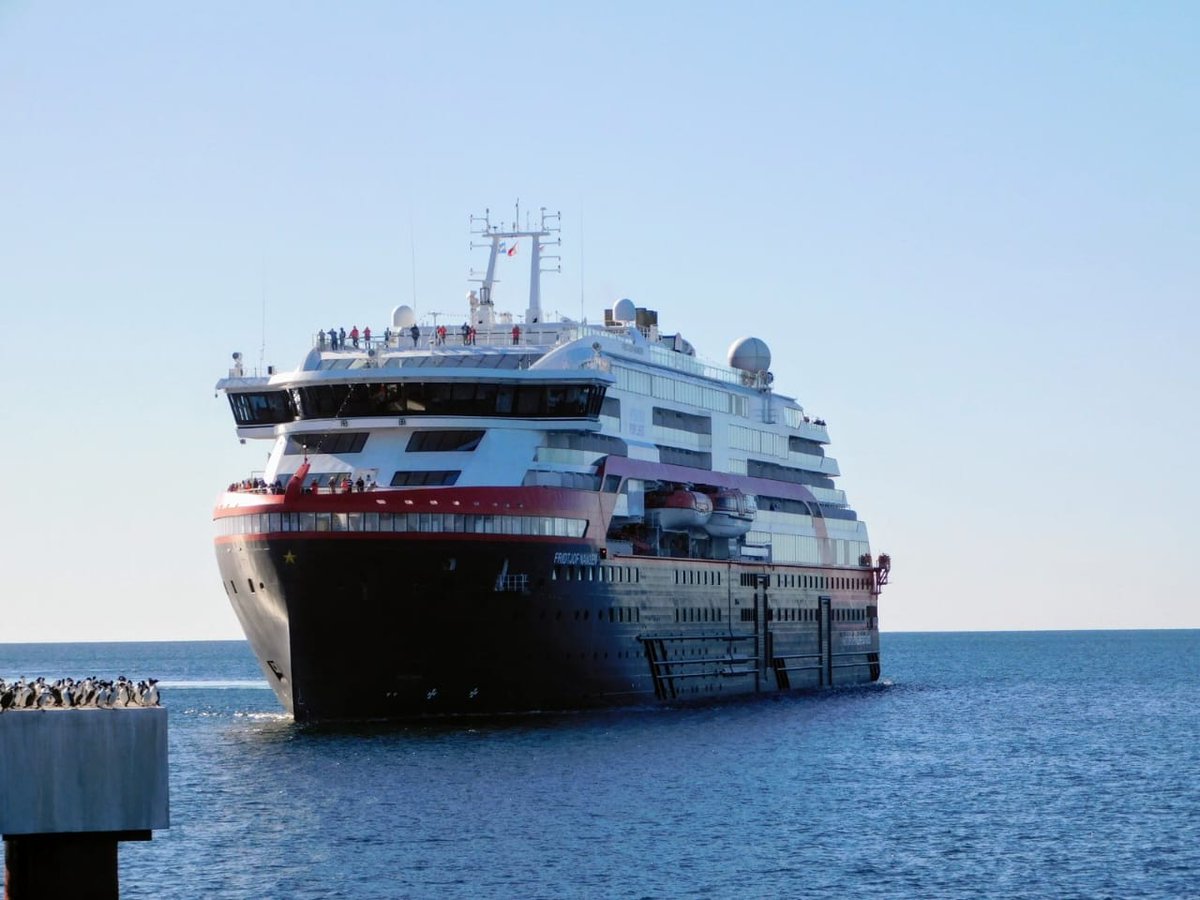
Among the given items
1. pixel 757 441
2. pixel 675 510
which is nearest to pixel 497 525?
pixel 675 510

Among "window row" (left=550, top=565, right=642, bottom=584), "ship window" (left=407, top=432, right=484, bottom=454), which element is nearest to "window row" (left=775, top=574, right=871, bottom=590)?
"window row" (left=550, top=565, right=642, bottom=584)

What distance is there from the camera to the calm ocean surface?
4516cm

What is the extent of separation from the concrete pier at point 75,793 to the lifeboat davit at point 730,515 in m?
52.9

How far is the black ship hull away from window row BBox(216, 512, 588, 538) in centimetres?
28

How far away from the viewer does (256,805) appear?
54.8 meters

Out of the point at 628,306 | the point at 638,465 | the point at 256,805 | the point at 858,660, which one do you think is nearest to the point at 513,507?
the point at 638,465

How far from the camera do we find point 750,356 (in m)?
101

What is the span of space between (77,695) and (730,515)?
174 feet

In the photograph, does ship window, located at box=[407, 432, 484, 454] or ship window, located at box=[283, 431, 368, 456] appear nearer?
ship window, located at box=[407, 432, 484, 454]

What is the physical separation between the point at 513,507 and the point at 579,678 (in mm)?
7201

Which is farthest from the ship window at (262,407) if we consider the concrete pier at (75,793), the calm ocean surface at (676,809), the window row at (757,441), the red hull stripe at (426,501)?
the concrete pier at (75,793)

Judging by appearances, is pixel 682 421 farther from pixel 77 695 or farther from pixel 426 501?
pixel 77 695

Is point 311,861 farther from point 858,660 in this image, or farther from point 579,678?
point 858,660

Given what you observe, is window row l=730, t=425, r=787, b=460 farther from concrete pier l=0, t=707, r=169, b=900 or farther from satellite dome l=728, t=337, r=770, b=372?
concrete pier l=0, t=707, r=169, b=900
